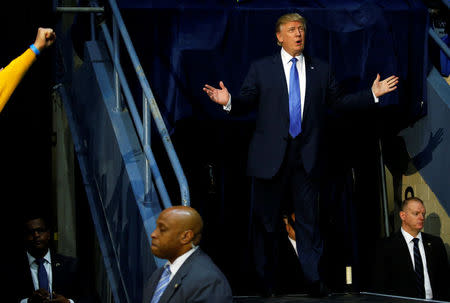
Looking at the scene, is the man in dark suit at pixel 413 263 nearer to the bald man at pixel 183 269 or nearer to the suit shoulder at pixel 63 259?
the suit shoulder at pixel 63 259

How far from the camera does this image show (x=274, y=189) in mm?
5473

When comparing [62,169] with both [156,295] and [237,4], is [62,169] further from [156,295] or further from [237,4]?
[156,295]

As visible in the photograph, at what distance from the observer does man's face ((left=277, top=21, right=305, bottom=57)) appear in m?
5.41

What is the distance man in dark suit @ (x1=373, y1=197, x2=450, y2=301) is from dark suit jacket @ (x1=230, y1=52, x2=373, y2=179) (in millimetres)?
1475

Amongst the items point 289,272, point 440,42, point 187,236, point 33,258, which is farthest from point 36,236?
point 440,42

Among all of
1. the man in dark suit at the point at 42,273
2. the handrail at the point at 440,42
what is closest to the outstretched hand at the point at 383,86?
the handrail at the point at 440,42

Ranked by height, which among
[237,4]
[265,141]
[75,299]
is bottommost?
[75,299]

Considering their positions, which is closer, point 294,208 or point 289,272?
point 294,208

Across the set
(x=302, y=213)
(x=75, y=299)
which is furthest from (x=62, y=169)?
(x=302, y=213)

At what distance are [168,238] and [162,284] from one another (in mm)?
247

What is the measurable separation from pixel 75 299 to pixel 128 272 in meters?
0.95

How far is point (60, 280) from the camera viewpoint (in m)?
6.05

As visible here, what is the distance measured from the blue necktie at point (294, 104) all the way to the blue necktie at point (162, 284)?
6.29 ft

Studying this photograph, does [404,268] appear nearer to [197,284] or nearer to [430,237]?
[430,237]
